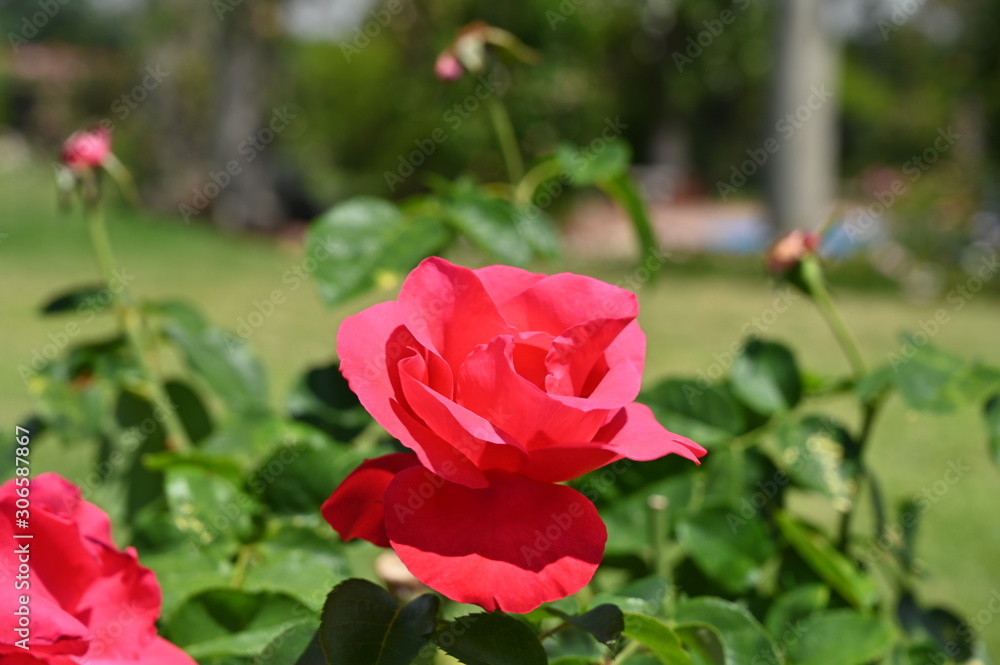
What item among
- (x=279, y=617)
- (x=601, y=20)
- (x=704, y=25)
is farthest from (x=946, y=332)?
(x=704, y=25)

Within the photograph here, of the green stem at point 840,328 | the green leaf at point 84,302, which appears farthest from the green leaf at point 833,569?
the green leaf at point 84,302

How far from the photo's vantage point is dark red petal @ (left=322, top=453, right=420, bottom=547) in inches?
14.2

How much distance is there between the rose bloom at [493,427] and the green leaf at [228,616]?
135 mm

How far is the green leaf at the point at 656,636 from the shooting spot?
1.24 ft

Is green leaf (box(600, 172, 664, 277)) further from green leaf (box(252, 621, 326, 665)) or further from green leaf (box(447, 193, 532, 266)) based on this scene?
green leaf (box(252, 621, 326, 665))

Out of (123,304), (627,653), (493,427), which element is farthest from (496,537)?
(123,304)

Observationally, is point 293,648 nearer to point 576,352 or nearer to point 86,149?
point 576,352

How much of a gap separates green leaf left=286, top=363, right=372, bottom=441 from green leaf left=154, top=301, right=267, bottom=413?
0.10 ft

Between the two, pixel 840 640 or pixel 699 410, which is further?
pixel 699 410

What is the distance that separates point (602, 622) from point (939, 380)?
0.35m

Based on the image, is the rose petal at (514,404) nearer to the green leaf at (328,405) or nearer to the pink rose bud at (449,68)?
the green leaf at (328,405)

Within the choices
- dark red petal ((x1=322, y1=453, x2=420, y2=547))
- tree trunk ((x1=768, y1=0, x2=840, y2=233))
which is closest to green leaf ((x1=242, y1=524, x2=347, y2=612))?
dark red petal ((x1=322, y1=453, x2=420, y2=547))

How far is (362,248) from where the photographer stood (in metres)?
0.71

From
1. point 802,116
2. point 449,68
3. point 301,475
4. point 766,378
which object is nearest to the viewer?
point 301,475
